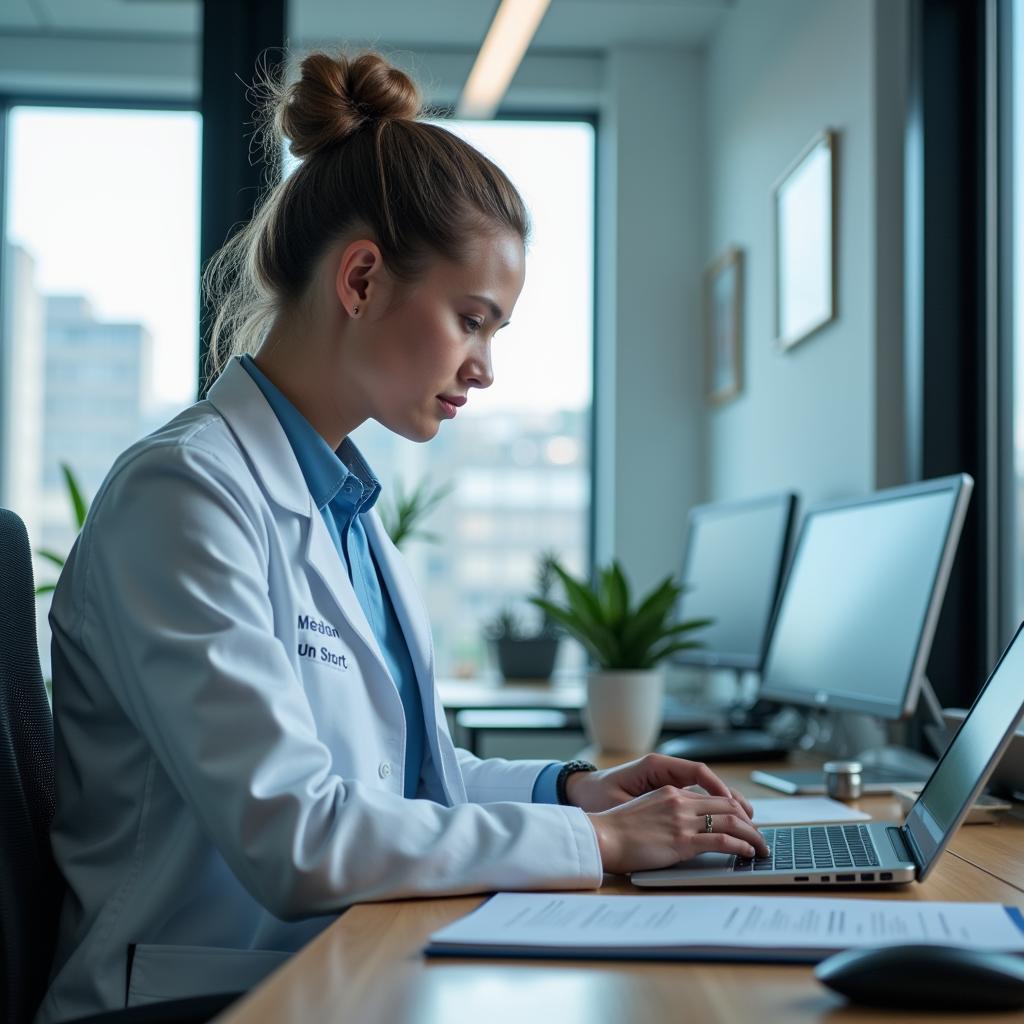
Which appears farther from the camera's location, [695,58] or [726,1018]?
[695,58]

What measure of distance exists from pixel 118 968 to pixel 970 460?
1.91 m

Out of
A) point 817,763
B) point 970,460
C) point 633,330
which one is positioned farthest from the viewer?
point 633,330

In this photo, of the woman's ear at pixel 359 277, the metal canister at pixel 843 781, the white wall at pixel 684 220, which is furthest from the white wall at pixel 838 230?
the woman's ear at pixel 359 277

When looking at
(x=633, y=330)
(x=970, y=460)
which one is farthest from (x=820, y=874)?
(x=633, y=330)

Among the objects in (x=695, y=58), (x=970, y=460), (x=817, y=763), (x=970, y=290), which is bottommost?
(x=817, y=763)

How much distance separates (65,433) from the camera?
4316mm

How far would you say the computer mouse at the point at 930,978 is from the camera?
69 cm

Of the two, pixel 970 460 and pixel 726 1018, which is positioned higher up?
pixel 970 460

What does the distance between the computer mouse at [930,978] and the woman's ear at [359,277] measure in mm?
812

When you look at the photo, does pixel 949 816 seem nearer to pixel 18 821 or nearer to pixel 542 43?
pixel 18 821

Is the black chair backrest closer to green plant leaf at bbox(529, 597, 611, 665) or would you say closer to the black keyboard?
the black keyboard

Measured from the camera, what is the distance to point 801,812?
1519 millimetres

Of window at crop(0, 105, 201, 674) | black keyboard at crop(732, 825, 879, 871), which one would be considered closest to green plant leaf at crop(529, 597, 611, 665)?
black keyboard at crop(732, 825, 879, 871)

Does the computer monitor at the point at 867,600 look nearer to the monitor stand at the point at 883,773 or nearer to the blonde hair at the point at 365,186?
the monitor stand at the point at 883,773
